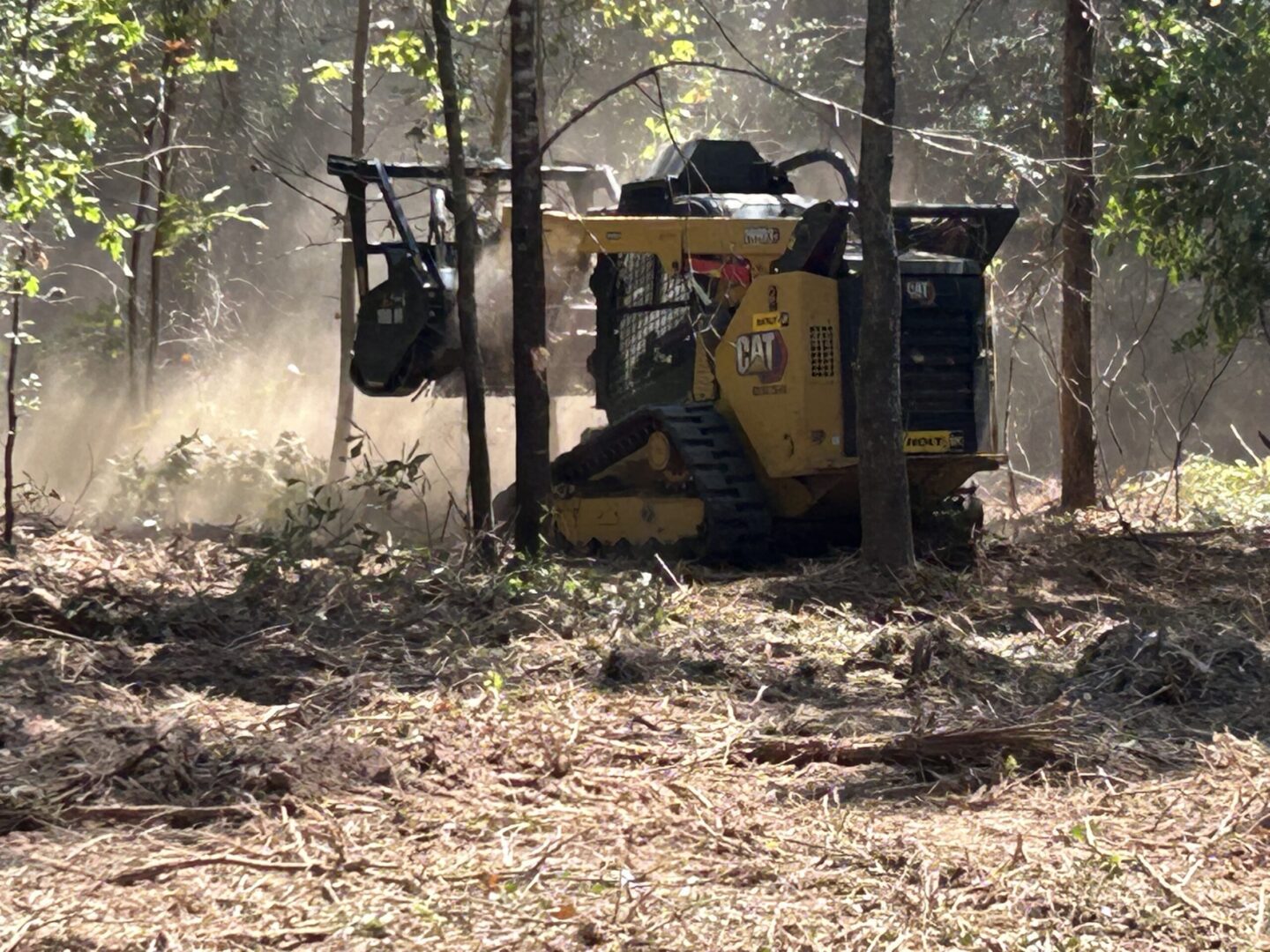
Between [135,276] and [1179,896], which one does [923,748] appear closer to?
[1179,896]

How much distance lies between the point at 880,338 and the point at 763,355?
1.35m

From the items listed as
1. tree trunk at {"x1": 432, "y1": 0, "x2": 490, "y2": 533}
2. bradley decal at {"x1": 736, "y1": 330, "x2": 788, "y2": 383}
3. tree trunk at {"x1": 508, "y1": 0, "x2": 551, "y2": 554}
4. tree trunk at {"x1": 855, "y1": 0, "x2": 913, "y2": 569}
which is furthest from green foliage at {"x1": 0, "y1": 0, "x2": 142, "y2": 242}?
tree trunk at {"x1": 855, "y1": 0, "x2": 913, "y2": 569}

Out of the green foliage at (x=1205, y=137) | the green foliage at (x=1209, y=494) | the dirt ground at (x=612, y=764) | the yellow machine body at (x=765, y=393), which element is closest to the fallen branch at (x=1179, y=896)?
the dirt ground at (x=612, y=764)

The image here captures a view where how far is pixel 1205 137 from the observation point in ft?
46.4

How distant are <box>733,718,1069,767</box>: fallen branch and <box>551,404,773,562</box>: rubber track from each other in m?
5.31

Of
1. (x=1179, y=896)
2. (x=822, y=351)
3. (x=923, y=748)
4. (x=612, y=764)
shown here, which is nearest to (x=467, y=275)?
(x=822, y=351)

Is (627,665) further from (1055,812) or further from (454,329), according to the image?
(454,329)

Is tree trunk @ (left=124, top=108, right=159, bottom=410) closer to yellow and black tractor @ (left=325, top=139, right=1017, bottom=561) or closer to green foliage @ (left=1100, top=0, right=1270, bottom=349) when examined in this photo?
yellow and black tractor @ (left=325, top=139, right=1017, bottom=561)

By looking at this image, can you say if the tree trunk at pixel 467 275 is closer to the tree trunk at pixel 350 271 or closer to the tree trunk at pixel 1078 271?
the tree trunk at pixel 350 271

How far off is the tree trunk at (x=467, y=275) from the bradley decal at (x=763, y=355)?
85.0 inches

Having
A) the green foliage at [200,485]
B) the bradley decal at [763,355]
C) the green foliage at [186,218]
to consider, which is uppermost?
the green foliage at [186,218]

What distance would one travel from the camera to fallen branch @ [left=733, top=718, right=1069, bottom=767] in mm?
6609

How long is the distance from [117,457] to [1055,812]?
16683mm

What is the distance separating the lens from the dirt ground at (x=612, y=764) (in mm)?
4832
